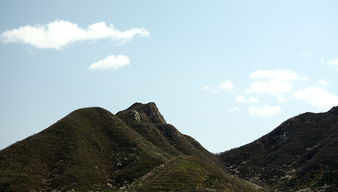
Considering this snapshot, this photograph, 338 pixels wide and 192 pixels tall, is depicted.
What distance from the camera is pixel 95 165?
144m

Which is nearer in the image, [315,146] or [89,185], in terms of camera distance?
[89,185]

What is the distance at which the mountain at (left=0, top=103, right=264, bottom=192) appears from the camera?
123m

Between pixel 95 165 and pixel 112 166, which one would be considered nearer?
pixel 95 165

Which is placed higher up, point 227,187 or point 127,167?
point 127,167

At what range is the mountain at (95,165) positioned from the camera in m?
123

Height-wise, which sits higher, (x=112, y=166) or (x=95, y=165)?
(x=95, y=165)

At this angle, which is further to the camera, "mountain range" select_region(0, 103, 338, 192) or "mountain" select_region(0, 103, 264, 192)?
"mountain range" select_region(0, 103, 338, 192)

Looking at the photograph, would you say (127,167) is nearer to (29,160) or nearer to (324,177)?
(29,160)

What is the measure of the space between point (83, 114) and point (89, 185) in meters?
60.2

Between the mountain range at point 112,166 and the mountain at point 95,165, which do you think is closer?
the mountain at point 95,165

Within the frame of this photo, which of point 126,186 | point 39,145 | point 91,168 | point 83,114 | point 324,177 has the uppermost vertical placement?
point 83,114

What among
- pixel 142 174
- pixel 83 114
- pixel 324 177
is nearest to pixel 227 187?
pixel 142 174

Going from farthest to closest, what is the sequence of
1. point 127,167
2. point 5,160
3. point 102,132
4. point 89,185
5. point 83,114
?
Answer: point 83,114 < point 102,132 < point 127,167 < point 5,160 < point 89,185

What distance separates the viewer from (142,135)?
19175 centimetres
